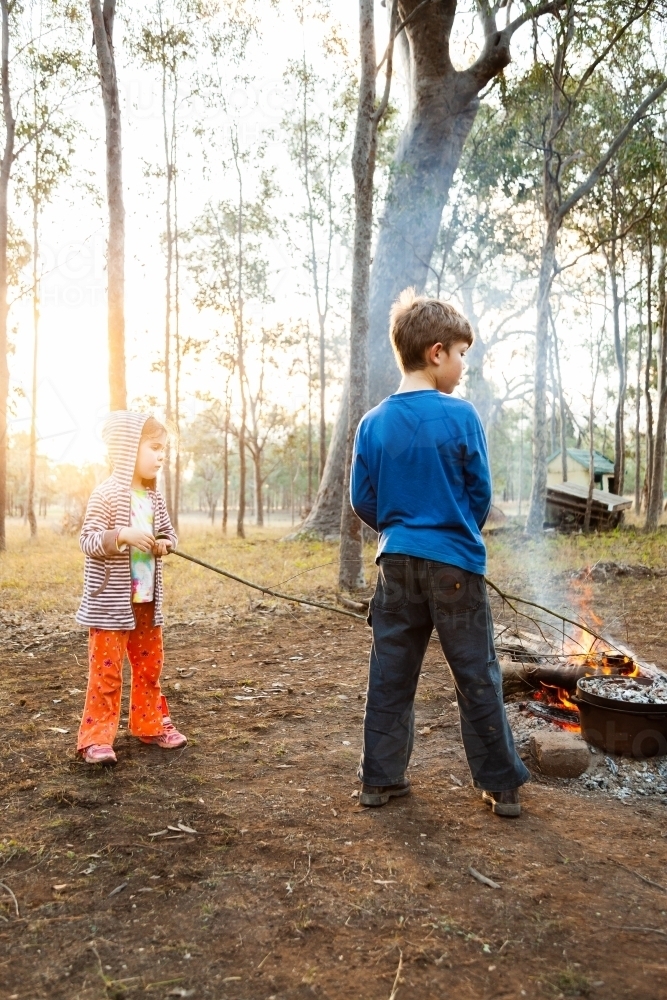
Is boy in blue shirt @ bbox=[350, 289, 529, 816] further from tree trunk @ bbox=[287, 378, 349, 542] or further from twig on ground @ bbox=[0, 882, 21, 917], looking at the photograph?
tree trunk @ bbox=[287, 378, 349, 542]

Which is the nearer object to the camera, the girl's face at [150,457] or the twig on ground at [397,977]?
the twig on ground at [397,977]

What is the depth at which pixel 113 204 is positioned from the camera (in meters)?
9.27

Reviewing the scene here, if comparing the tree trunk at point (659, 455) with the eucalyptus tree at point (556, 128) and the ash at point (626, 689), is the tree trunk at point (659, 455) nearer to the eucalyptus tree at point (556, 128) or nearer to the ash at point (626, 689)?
the eucalyptus tree at point (556, 128)

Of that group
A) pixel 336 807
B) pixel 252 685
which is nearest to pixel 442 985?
pixel 336 807

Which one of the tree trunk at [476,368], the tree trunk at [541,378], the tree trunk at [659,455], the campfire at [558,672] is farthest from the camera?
the tree trunk at [476,368]

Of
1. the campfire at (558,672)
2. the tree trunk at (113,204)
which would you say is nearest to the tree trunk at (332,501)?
the tree trunk at (113,204)

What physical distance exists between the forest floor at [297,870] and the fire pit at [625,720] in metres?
0.28

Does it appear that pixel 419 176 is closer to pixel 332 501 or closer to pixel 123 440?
pixel 332 501

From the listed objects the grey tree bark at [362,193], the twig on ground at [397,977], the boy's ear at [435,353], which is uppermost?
the grey tree bark at [362,193]

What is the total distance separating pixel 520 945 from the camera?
6.36ft

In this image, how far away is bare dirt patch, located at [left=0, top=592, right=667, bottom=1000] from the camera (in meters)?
1.83

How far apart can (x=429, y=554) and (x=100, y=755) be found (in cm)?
182

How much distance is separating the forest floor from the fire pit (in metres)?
0.28

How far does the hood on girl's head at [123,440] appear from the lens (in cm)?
339
